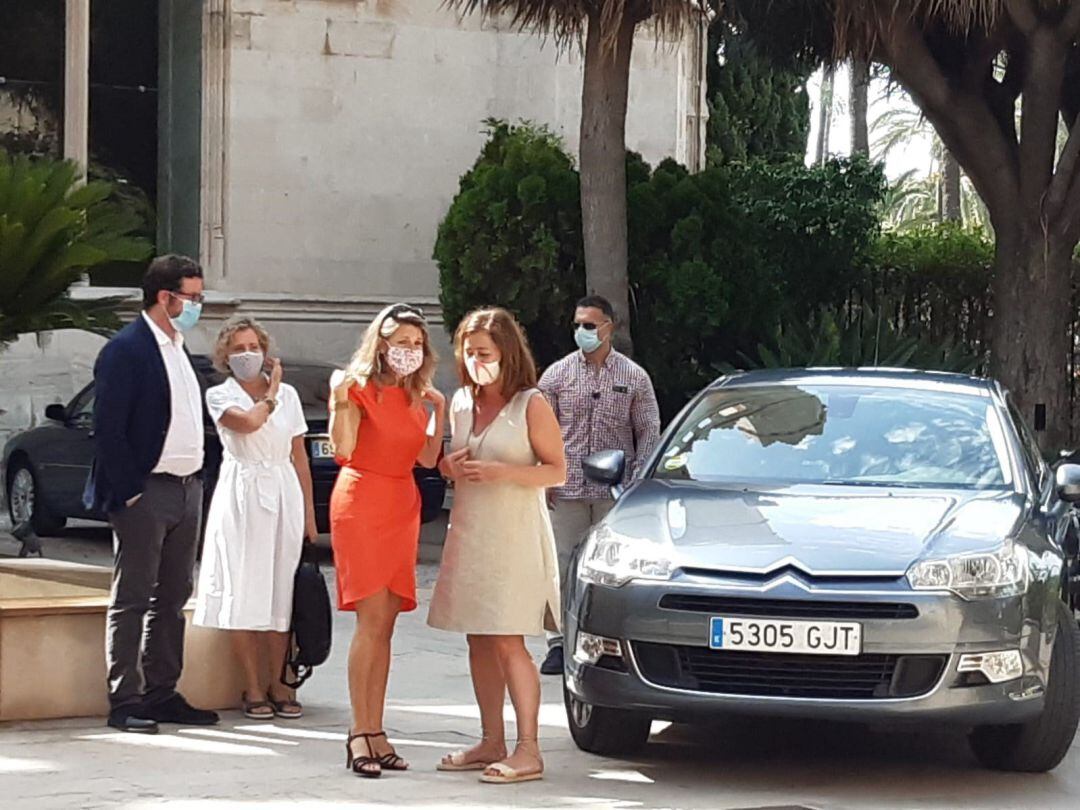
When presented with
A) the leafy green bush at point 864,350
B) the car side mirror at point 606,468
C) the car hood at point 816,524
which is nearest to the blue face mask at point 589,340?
the car side mirror at point 606,468

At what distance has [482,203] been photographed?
17578mm

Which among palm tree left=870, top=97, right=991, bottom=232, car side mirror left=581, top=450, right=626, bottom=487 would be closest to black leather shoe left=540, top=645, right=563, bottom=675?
car side mirror left=581, top=450, right=626, bottom=487

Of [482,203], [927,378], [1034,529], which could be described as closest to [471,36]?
[482,203]

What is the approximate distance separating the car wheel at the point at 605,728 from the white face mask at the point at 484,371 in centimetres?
124

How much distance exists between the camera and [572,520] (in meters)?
9.63

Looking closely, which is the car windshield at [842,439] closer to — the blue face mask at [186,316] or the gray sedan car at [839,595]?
the gray sedan car at [839,595]

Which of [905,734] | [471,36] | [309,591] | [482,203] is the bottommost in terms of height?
[905,734]

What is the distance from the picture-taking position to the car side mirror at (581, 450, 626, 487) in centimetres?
849

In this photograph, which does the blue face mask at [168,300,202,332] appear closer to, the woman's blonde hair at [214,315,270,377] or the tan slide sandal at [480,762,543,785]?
the woman's blonde hair at [214,315,270,377]

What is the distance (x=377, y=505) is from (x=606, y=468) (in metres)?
1.63

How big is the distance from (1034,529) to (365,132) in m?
14.1

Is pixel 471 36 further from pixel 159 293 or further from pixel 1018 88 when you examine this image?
pixel 159 293

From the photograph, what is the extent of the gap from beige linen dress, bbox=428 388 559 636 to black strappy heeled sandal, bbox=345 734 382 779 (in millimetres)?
473

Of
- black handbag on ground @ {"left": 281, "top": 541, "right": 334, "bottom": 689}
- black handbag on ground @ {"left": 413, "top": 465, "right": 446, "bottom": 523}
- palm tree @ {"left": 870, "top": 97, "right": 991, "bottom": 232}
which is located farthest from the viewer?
palm tree @ {"left": 870, "top": 97, "right": 991, "bottom": 232}
